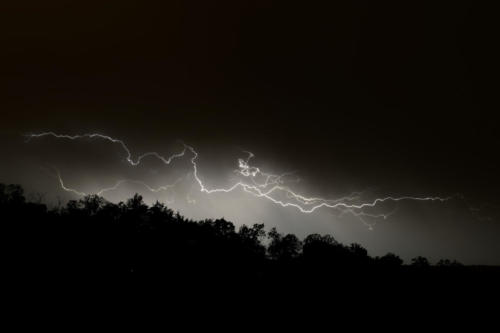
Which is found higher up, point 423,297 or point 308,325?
point 423,297

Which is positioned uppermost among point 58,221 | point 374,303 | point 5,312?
point 58,221

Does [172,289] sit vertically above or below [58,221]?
below

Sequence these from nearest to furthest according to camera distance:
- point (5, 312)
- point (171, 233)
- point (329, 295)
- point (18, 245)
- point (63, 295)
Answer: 1. point (5, 312)
2. point (63, 295)
3. point (18, 245)
4. point (329, 295)
5. point (171, 233)

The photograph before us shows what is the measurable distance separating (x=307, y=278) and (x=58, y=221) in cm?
985

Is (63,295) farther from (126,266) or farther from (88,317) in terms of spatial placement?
(126,266)

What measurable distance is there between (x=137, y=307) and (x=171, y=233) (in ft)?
26.5

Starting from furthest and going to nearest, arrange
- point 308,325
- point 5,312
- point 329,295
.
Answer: point 329,295, point 308,325, point 5,312

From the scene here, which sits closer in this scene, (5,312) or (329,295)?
(5,312)

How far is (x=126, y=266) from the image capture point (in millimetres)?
13695

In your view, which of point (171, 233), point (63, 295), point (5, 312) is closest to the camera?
point (5, 312)

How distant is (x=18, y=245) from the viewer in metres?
12.4

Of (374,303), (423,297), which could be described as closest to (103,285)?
(374,303)

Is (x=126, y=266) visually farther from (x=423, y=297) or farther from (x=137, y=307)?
(x=423, y=297)

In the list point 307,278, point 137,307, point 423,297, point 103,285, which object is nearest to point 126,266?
point 103,285
